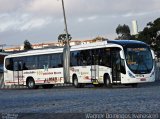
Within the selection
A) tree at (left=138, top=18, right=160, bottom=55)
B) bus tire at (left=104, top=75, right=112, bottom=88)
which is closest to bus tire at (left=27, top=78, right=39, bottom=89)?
bus tire at (left=104, top=75, right=112, bottom=88)

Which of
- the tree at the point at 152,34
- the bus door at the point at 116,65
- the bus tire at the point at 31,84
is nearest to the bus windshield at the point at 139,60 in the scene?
the bus door at the point at 116,65

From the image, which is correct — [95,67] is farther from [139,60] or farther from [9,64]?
[9,64]

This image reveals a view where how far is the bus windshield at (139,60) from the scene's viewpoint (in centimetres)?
3472

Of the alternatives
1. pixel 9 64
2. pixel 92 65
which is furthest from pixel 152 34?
pixel 92 65

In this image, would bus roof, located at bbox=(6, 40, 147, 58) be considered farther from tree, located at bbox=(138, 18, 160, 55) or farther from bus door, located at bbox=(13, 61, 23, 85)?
tree, located at bbox=(138, 18, 160, 55)

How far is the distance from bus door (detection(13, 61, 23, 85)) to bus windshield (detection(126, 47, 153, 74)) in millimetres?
12392

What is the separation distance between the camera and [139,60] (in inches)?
1378

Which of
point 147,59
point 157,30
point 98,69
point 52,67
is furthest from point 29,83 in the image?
point 157,30

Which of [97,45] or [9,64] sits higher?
[97,45]

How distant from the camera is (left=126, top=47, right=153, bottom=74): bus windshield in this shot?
114 ft

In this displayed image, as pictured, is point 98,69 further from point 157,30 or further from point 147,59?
point 157,30

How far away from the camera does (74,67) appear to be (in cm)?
3881

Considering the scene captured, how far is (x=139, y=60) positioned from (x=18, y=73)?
43.1ft

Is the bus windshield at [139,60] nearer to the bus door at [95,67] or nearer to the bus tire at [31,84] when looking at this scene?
the bus door at [95,67]
